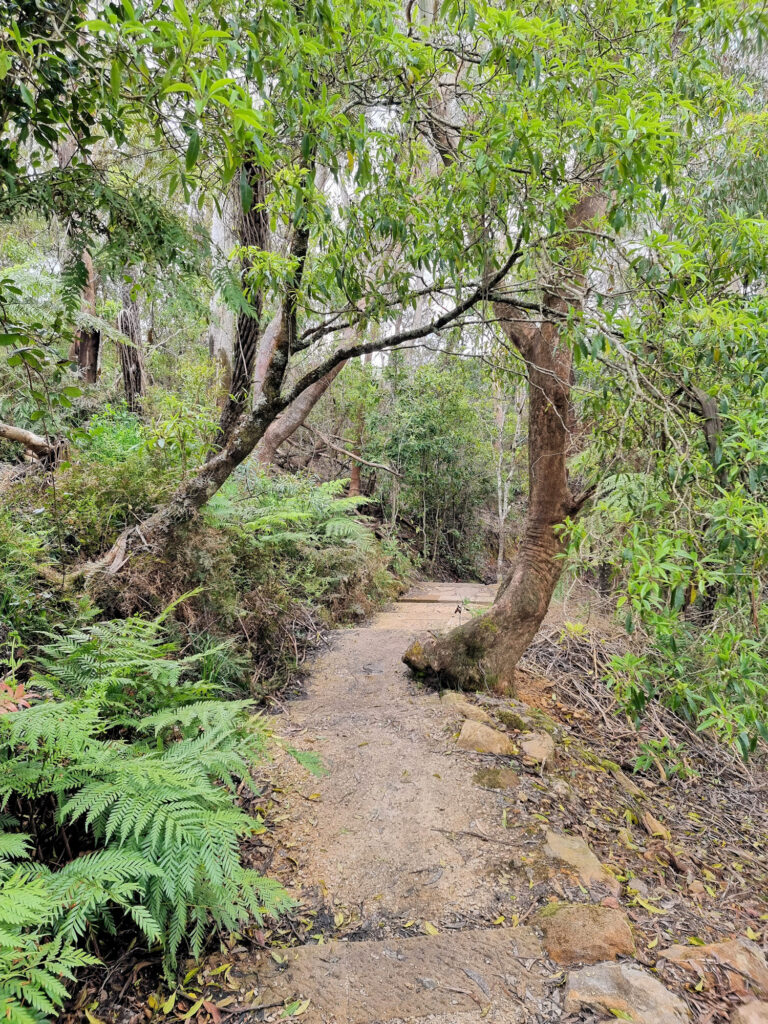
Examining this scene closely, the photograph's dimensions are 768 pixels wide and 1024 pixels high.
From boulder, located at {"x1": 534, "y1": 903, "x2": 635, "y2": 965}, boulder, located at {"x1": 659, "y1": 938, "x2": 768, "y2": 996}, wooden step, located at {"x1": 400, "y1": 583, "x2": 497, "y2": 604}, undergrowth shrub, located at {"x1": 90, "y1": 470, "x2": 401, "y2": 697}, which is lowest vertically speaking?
boulder, located at {"x1": 659, "y1": 938, "x2": 768, "y2": 996}

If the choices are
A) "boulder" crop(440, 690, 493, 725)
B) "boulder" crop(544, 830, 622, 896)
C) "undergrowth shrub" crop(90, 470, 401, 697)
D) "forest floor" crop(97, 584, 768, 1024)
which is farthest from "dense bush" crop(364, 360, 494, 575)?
"boulder" crop(544, 830, 622, 896)

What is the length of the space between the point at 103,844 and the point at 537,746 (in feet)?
8.54

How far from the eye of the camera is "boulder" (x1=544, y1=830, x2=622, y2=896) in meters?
2.43

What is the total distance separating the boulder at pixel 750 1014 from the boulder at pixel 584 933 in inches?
13.5

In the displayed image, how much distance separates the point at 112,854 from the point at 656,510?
7.21 feet

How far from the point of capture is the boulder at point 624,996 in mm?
1689

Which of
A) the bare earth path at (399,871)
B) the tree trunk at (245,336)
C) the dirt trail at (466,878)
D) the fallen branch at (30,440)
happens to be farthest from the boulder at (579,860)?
the fallen branch at (30,440)

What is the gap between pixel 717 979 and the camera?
6.61 ft

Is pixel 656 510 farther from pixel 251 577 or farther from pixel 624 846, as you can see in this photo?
pixel 251 577

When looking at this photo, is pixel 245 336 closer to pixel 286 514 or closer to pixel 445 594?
pixel 286 514

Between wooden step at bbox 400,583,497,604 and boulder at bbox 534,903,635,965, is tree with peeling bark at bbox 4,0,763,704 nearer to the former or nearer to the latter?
boulder at bbox 534,903,635,965

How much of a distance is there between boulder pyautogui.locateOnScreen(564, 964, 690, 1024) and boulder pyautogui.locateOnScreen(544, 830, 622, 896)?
0.53 meters

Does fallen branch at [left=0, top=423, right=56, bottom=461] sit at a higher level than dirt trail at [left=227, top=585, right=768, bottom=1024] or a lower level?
higher

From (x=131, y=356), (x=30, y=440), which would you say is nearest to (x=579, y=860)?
(x=30, y=440)
